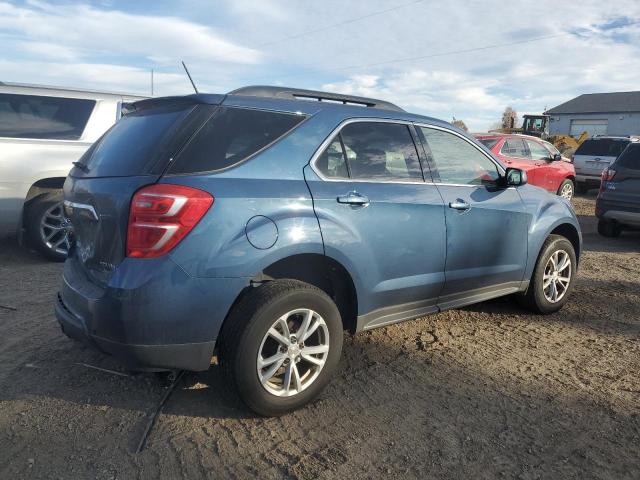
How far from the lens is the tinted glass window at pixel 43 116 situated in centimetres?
604

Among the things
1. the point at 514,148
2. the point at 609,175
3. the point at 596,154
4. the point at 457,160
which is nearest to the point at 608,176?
the point at 609,175

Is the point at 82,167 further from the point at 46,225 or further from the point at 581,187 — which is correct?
the point at 581,187

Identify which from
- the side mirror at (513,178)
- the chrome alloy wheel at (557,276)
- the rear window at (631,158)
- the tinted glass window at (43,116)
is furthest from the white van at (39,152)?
the rear window at (631,158)

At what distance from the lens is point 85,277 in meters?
2.94

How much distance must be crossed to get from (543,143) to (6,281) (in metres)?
11.3

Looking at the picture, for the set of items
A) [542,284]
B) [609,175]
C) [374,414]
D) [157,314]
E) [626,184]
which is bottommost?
[374,414]

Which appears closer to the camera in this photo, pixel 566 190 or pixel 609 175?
pixel 609 175

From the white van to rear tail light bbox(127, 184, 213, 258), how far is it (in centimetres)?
366

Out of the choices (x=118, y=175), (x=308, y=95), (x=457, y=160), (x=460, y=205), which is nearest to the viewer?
(x=118, y=175)

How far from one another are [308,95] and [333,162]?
56 cm

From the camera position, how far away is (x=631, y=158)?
848cm

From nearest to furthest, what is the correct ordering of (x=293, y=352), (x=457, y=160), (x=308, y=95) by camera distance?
(x=293, y=352) < (x=308, y=95) < (x=457, y=160)

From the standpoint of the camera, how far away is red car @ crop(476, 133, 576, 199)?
1100 cm

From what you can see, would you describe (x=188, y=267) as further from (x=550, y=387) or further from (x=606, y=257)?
(x=606, y=257)
